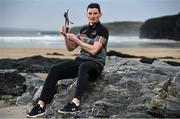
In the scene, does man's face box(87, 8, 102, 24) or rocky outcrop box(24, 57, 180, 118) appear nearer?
rocky outcrop box(24, 57, 180, 118)

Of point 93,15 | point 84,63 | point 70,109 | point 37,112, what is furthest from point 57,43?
point 70,109

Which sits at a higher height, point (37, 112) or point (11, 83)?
point (37, 112)

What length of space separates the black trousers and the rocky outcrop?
23cm

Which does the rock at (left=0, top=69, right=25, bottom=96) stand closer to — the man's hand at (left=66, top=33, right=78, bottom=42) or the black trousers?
the black trousers

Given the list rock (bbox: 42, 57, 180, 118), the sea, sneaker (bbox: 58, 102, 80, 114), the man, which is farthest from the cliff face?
sneaker (bbox: 58, 102, 80, 114)

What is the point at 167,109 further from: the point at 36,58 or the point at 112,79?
the point at 36,58

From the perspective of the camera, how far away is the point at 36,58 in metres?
19.6

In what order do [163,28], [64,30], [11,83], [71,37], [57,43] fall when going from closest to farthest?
[71,37] → [64,30] → [11,83] → [57,43] → [163,28]

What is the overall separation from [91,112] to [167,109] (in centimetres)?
114

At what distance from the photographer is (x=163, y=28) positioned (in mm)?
72812

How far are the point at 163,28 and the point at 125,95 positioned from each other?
6620 centimetres

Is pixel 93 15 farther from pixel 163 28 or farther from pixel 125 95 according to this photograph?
pixel 163 28

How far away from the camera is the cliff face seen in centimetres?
6569

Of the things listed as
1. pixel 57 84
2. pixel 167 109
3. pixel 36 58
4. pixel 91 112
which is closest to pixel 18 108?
pixel 57 84
